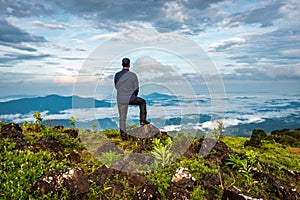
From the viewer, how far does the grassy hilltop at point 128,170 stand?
8.48 meters

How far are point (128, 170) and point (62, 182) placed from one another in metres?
2.19

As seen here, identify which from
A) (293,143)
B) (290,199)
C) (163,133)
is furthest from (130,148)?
(293,143)

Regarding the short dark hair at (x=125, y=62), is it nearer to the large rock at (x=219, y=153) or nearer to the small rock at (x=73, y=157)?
the small rock at (x=73, y=157)

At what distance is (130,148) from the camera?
12.4 m

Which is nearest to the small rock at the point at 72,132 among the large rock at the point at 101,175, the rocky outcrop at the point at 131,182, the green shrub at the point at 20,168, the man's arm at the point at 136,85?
the green shrub at the point at 20,168

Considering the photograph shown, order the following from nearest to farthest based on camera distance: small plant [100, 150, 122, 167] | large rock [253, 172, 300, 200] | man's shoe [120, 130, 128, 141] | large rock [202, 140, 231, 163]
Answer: large rock [253, 172, 300, 200] < small plant [100, 150, 122, 167] < large rock [202, 140, 231, 163] < man's shoe [120, 130, 128, 141]

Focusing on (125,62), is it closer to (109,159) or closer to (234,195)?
(109,159)

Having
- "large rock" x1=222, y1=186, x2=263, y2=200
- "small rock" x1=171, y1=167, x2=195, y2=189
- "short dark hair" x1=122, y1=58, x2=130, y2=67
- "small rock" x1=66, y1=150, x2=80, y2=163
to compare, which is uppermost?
"short dark hair" x1=122, y1=58, x2=130, y2=67

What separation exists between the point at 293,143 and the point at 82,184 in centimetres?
2176

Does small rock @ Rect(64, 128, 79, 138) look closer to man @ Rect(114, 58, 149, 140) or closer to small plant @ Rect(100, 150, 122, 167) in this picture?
man @ Rect(114, 58, 149, 140)

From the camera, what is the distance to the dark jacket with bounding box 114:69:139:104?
1277 cm

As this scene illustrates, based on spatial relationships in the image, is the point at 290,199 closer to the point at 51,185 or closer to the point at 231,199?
the point at 231,199

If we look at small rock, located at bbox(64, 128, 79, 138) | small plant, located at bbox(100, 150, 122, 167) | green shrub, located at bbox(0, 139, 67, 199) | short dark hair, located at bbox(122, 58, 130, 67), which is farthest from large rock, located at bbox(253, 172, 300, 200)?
small rock, located at bbox(64, 128, 79, 138)

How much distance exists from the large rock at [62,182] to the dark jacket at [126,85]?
16.2ft
